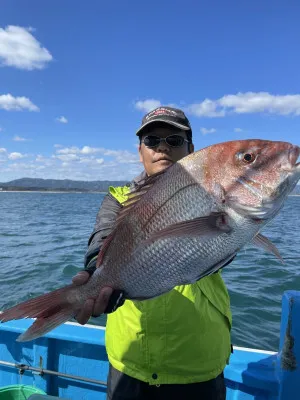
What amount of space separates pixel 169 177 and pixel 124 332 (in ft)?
4.39

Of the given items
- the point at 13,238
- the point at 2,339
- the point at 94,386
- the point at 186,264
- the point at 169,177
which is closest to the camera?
the point at 186,264

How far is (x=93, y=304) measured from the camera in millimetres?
2018

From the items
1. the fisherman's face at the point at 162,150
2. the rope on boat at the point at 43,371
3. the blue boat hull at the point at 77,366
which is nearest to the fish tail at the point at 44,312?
the fisherman's face at the point at 162,150

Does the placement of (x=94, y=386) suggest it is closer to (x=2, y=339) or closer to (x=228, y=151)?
(x=2, y=339)

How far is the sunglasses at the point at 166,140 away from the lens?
9.72 feet

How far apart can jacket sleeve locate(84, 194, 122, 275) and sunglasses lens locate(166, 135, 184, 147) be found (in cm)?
70

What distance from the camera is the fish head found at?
173 centimetres

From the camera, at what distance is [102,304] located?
1.98 metres

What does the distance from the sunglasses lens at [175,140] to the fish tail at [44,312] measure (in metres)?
1.54

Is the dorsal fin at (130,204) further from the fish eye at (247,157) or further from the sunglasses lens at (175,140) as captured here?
the sunglasses lens at (175,140)

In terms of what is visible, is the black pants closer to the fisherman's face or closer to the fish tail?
the fish tail

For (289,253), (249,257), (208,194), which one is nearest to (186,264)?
(208,194)

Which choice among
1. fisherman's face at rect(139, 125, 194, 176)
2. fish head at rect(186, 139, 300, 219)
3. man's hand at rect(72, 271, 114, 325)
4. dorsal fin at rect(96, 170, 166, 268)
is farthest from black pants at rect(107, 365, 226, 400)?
fisherman's face at rect(139, 125, 194, 176)

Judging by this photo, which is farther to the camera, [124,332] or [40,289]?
[40,289]
